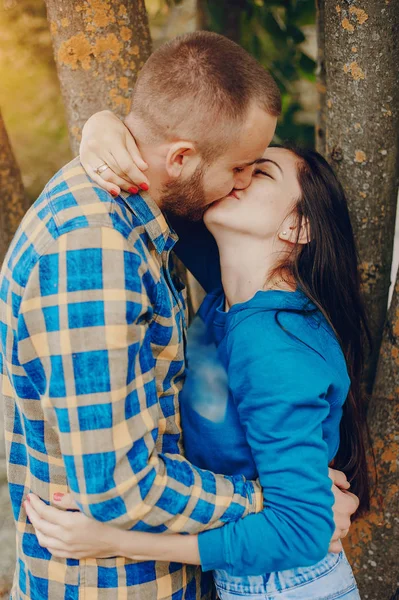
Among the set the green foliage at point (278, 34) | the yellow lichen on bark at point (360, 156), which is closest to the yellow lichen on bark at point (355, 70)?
the yellow lichen on bark at point (360, 156)

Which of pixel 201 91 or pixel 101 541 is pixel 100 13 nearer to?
pixel 201 91

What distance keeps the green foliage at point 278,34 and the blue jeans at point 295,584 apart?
202 cm

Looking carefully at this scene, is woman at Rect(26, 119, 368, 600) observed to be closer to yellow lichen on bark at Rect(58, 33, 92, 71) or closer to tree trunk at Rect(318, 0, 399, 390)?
tree trunk at Rect(318, 0, 399, 390)

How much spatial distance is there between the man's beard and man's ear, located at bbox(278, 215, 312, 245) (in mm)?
258

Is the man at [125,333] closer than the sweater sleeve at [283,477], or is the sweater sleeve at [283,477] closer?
the man at [125,333]

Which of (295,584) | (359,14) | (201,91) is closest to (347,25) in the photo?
(359,14)

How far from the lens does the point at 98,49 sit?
199 centimetres

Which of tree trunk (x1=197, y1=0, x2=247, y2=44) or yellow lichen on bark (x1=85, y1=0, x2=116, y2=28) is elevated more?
tree trunk (x1=197, y1=0, x2=247, y2=44)

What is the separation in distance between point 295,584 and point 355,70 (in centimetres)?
152

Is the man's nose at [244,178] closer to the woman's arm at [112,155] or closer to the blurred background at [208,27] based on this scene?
the woman's arm at [112,155]

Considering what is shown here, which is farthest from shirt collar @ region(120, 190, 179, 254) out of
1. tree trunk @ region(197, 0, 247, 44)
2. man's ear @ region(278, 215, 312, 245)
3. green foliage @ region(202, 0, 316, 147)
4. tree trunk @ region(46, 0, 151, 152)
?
tree trunk @ region(197, 0, 247, 44)

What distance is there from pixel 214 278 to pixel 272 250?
1.22 ft

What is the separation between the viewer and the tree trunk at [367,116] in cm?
185

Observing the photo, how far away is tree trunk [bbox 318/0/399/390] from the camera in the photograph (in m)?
1.85
